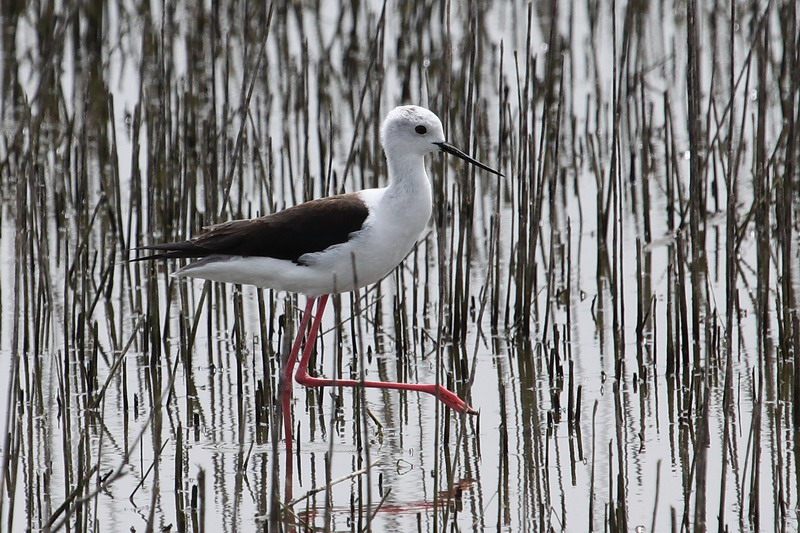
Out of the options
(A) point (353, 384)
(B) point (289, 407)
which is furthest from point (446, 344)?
(B) point (289, 407)

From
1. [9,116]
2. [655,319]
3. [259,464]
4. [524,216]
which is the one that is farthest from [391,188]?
[9,116]

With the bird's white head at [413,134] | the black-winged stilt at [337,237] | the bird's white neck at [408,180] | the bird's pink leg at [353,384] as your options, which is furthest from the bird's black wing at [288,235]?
the bird's pink leg at [353,384]

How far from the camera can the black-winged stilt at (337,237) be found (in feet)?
18.8

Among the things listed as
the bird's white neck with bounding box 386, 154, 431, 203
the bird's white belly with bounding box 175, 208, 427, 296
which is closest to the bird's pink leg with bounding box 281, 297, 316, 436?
the bird's white belly with bounding box 175, 208, 427, 296

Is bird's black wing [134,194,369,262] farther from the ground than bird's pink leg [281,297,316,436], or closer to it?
farther from the ground

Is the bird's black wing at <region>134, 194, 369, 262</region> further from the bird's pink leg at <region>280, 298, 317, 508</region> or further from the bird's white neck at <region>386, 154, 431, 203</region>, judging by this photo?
the bird's pink leg at <region>280, 298, 317, 508</region>

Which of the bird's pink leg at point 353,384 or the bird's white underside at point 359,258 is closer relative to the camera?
the bird's pink leg at point 353,384

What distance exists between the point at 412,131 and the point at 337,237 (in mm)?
592

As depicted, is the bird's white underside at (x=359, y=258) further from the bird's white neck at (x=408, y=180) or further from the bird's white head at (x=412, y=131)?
the bird's white head at (x=412, y=131)

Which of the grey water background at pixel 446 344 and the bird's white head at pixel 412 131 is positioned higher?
the bird's white head at pixel 412 131

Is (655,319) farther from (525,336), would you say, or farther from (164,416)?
(164,416)

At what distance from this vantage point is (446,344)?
6.75 metres

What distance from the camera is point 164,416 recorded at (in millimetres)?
6070

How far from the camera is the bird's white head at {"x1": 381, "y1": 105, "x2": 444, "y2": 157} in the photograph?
19.4 feet
